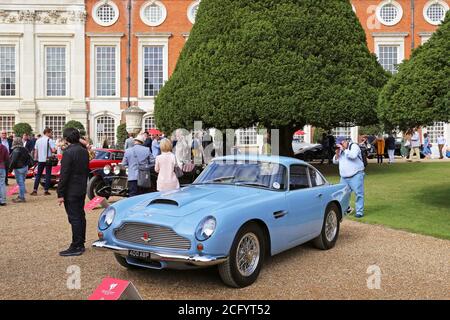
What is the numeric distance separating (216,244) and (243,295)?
24.8 inches

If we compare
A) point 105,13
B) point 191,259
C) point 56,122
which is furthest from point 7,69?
point 191,259

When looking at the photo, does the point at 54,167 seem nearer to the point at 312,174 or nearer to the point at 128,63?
the point at 312,174

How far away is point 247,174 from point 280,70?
11698 millimetres

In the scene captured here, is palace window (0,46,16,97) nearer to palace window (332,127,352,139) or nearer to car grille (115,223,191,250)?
palace window (332,127,352,139)

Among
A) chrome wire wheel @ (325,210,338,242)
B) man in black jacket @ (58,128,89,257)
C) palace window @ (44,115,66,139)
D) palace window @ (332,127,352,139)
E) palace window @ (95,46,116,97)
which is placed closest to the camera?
man in black jacket @ (58,128,89,257)

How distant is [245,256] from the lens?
535 cm

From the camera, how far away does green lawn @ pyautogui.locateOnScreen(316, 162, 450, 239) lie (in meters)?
9.19

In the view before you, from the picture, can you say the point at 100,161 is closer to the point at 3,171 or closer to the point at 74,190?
the point at 3,171

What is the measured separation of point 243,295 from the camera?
4.98m

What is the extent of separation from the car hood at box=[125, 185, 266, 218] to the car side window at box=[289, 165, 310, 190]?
0.64 m

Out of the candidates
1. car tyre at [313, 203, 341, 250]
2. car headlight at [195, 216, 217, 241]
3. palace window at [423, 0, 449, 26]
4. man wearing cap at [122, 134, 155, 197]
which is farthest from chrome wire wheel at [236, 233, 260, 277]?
palace window at [423, 0, 449, 26]

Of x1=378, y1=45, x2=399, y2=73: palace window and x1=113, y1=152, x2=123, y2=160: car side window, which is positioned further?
x1=378, y1=45, x2=399, y2=73: palace window

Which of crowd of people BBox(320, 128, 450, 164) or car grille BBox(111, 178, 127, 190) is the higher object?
crowd of people BBox(320, 128, 450, 164)

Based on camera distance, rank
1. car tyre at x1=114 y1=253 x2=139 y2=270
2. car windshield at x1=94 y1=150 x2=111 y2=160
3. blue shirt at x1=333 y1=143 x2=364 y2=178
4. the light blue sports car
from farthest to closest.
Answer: car windshield at x1=94 y1=150 x2=111 y2=160
blue shirt at x1=333 y1=143 x2=364 y2=178
car tyre at x1=114 y1=253 x2=139 y2=270
the light blue sports car
